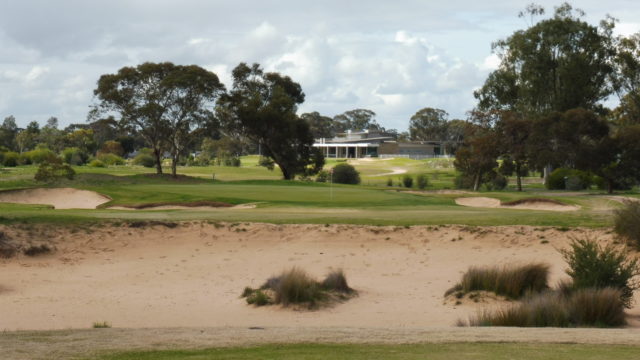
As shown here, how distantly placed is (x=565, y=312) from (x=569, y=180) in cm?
4516

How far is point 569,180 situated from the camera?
57156 millimetres

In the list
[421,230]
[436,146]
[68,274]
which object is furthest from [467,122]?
[436,146]

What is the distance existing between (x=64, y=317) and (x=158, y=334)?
223 inches

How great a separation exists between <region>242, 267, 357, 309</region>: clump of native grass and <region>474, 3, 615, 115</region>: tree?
6142 cm

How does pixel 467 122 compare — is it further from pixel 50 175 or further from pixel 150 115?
pixel 50 175

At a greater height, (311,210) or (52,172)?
(52,172)

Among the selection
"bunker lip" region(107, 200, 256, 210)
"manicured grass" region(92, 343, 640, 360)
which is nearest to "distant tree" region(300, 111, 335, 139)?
"bunker lip" region(107, 200, 256, 210)

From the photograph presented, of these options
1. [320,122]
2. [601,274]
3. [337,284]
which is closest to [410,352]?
[601,274]

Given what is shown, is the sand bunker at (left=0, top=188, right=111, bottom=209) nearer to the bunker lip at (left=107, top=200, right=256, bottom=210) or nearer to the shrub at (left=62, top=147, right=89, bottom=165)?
the bunker lip at (left=107, top=200, right=256, bottom=210)

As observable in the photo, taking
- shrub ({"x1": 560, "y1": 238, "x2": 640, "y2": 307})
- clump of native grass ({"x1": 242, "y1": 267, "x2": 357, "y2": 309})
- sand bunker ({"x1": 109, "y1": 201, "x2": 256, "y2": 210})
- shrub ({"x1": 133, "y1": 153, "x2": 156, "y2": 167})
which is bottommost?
clump of native grass ({"x1": 242, "y1": 267, "x2": 357, "y2": 309})

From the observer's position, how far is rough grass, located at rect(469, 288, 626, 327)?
13797 millimetres

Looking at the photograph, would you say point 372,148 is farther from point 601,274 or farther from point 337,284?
point 601,274

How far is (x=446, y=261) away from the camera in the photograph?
22.1 m

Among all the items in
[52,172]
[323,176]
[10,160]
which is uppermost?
[10,160]
